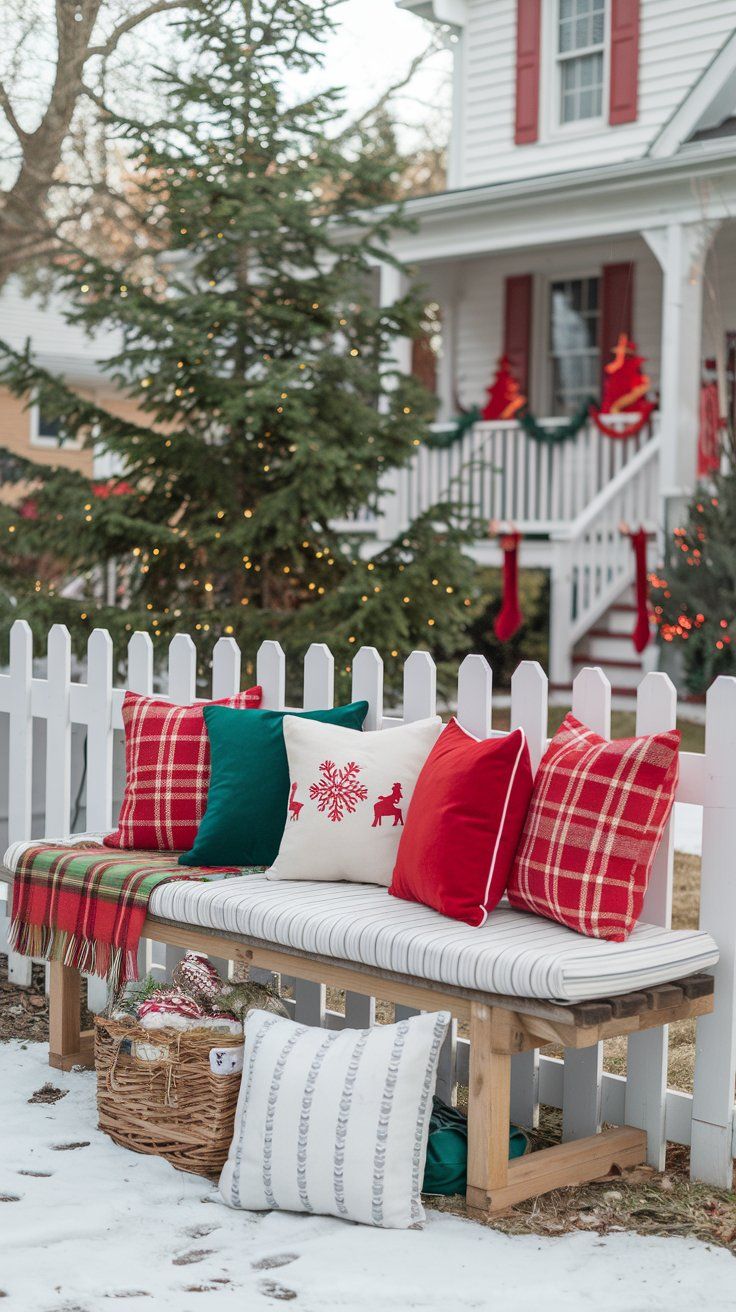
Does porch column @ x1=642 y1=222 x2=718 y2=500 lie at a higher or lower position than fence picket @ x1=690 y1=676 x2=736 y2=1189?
higher

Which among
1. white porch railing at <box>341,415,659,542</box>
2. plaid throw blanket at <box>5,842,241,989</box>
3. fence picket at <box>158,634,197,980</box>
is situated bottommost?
Result: plaid throw blanket at <box>5,842,241,989</box>

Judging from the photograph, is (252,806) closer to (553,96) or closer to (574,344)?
(574,344)

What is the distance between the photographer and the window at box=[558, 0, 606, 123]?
1434cm

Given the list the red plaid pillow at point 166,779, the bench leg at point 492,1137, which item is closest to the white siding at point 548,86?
the red plaid pillow at point 166,779

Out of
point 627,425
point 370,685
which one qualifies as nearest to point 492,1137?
point 370,685

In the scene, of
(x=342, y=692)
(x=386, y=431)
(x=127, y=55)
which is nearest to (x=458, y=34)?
(x=127, y=55)

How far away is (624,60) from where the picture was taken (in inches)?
554

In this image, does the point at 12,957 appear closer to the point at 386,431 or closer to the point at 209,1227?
the point at 209,1227

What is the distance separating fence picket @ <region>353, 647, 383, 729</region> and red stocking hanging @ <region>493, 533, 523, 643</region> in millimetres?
8114

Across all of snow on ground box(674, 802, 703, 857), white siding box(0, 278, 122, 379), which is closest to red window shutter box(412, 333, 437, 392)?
white siding box(0, 278, 122, 379)

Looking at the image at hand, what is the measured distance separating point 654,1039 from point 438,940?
66 cm

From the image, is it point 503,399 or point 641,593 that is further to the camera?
point 503,399

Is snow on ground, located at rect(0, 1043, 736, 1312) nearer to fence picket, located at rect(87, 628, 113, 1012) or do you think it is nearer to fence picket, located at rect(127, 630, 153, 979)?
fence picket, located at rect(127, 630, 153, 979)

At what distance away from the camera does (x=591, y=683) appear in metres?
3.70
